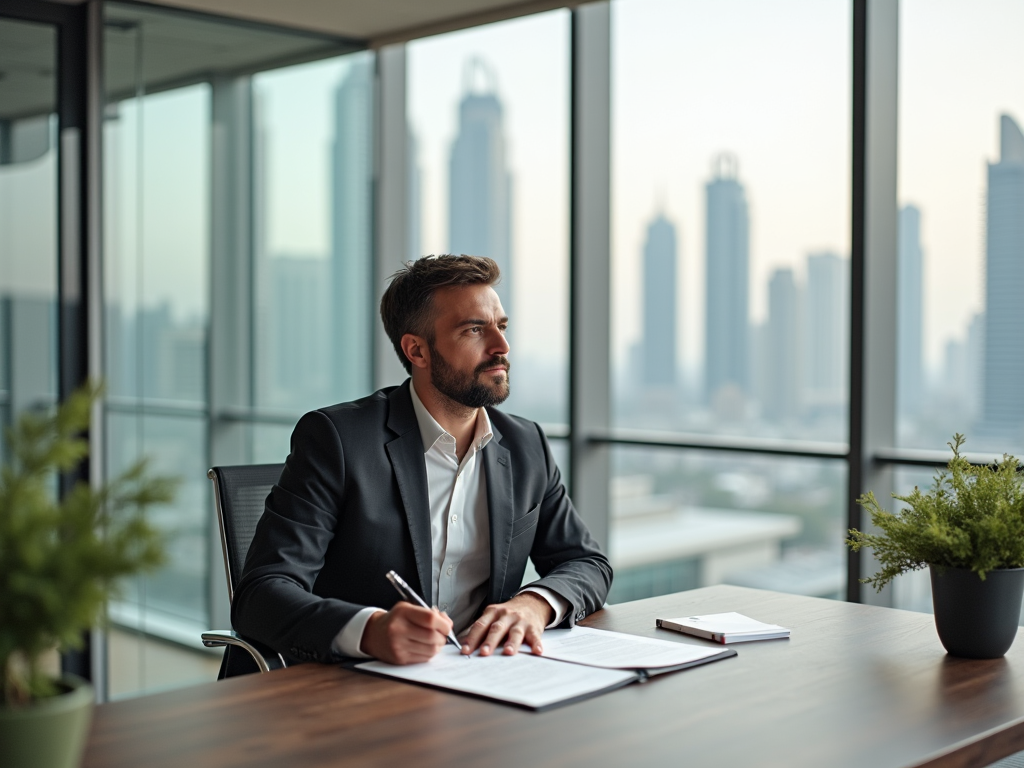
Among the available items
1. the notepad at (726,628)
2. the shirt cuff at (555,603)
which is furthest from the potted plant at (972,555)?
the shirt cuff at (555,603)

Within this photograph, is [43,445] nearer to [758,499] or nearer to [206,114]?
[206,114]

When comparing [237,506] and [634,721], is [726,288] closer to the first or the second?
[237,506]

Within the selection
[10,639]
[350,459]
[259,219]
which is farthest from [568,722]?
[259,219]

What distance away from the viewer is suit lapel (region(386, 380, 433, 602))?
222 cm

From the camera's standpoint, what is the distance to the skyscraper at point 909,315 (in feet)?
11.7

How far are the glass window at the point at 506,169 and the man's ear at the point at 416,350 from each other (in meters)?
2.40

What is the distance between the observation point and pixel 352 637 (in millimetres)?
1794

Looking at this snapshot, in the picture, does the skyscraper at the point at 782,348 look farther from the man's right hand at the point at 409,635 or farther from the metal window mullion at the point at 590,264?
the man's right hand at the point at 409,635

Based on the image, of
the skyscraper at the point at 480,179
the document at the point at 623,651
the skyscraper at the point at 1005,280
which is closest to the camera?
the document at the point at 623,651

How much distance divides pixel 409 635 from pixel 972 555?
89 cm

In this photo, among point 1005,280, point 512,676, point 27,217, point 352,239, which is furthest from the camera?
point 352,239

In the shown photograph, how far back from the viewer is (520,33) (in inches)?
205

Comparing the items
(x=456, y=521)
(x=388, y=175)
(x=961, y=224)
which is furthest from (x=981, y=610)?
(x=388, y=175)

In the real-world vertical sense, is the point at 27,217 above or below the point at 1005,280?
above
